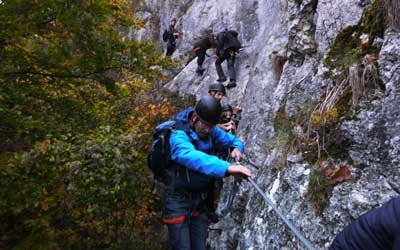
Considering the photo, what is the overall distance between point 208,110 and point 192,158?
0.66m

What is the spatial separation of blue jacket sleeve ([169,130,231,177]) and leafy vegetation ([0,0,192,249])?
1876 millimetres

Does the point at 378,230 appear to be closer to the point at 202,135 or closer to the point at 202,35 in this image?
the point at 202,135

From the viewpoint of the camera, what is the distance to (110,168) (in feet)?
17.4

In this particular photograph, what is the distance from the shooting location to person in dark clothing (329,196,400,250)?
1382 mm

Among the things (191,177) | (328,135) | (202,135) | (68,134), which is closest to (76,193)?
(68,134)

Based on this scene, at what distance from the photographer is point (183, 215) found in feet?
13.3

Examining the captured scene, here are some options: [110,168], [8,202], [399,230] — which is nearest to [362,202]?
[399,230]

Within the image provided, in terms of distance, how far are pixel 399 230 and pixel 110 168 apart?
4.52 meters

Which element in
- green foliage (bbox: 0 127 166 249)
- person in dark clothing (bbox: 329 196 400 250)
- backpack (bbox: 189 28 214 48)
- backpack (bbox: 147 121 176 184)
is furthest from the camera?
backpack (bbox: 189 28 214 48)

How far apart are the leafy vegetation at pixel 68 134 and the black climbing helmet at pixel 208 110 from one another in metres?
1.98

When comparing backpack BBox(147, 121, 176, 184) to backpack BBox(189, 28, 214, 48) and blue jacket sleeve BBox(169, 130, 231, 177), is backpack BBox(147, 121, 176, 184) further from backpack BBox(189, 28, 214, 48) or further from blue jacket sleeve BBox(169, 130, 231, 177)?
backpack BBox(189, 28, 214, 48)

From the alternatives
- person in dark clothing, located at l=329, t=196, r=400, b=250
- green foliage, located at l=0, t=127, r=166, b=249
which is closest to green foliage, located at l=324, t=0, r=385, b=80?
person in dark clothing, located at l=329, t=196, r=400, b=250

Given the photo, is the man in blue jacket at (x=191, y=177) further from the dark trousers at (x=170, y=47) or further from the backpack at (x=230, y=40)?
the dark trousers at (x=170, y=47)

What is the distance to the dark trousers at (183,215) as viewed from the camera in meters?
4.00
